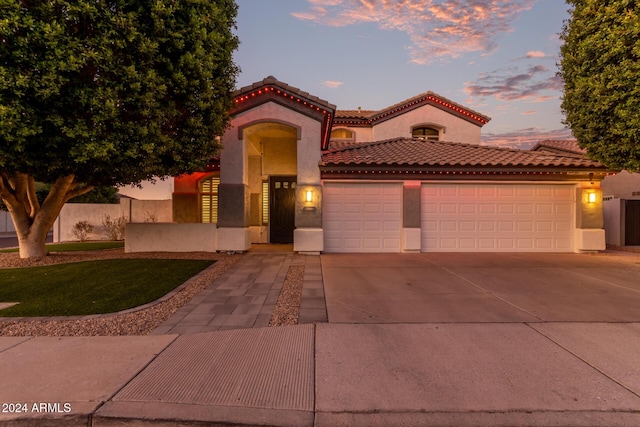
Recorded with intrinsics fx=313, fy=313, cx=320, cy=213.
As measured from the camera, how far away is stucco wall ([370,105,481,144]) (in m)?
19.1

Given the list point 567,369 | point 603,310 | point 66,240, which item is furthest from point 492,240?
point 66,240

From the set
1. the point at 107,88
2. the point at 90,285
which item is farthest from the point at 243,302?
the point at 107,88

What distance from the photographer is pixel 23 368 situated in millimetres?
3391

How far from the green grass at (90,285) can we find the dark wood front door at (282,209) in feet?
15.6

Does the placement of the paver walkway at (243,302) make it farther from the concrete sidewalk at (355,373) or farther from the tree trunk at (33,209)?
the tree trunk at (33,209)

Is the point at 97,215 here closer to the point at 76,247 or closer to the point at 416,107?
the point at 76,247

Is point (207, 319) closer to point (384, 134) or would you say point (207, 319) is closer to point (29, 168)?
point (29, 168)

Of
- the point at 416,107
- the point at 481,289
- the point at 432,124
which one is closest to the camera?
the point at 481,289

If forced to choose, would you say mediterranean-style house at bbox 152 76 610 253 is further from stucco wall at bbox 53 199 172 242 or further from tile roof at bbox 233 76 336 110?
stucco wall at bbox 53 199 172 242

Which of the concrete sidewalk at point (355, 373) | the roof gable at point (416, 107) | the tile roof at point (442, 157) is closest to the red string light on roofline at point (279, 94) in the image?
the tile roof at point (442, 157)

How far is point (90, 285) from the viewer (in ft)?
22.3

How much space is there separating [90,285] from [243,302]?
12.1ft

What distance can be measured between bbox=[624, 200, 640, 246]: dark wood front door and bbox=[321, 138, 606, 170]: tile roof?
374cm

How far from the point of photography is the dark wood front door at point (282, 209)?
1406 centimetres
